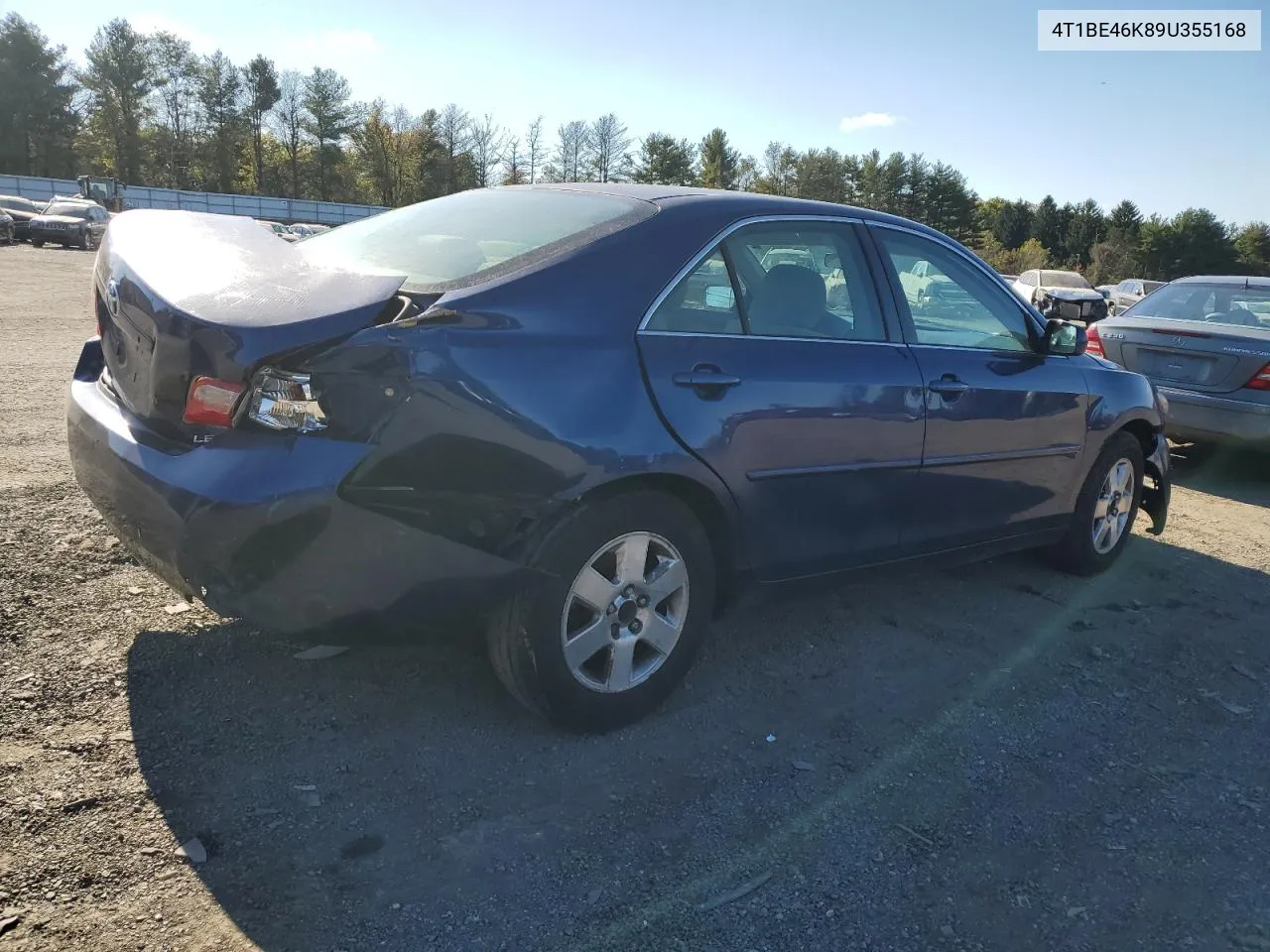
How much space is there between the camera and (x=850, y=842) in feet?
8.63

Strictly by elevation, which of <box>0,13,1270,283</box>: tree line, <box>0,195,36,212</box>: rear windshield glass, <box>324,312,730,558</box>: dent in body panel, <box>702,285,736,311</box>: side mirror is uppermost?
<box>0,13,1270,283</box>: tree line

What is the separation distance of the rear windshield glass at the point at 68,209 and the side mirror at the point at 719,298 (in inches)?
1420

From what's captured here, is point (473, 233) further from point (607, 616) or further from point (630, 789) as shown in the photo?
point (630, 789)

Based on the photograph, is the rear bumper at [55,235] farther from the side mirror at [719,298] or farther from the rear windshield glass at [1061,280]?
the side mirror at [719,298]

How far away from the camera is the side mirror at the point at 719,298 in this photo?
3188mm

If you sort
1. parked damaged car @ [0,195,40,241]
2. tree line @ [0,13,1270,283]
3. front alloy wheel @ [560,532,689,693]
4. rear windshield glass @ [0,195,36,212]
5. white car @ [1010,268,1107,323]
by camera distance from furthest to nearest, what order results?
1. tree line @ [0,13,1270,283]
2. rear windshield glass @ [0,195,36,212]
3. parked damaged car @ [0,195,40,241]
4. white car @ [1010,268,1107,323]
5. front alloy wheel @ [560,532,689,693]

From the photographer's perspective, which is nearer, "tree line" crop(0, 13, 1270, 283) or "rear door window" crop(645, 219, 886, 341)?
"rear door window" crop(645, 219, 886, 341)

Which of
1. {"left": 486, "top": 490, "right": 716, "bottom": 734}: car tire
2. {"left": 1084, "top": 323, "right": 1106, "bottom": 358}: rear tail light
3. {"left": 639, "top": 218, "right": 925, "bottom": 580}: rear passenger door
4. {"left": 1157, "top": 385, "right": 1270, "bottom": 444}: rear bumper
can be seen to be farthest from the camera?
{"left": 1084, "top": 323, "right": 1106, "bottom": 358}: rear tail light

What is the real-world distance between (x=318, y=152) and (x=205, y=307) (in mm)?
77785

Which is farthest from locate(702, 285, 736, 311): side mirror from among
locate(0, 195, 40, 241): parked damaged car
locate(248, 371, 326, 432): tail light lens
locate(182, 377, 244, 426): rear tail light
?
locate(0, 195, 40, 241): parked damaged car

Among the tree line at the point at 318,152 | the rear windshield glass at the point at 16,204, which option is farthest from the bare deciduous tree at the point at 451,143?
the rear windshield glass at the point at 16,204

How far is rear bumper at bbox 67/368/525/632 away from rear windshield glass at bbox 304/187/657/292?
0.67 metres

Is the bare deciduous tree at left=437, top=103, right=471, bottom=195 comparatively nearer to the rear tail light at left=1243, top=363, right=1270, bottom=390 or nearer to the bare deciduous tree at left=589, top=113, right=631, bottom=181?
the bare deciduous tree at left=589, top=113, right=631, bottom=181

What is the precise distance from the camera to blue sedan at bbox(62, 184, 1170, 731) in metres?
2.47
